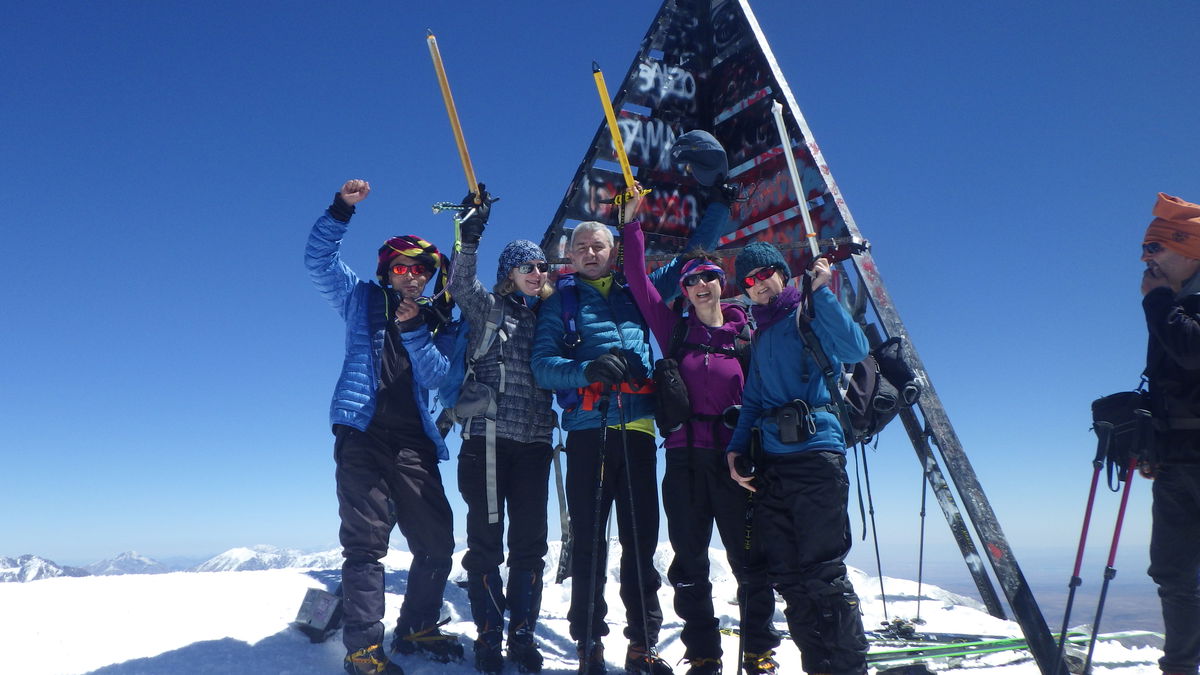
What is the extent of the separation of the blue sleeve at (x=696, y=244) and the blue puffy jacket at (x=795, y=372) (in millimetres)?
1124

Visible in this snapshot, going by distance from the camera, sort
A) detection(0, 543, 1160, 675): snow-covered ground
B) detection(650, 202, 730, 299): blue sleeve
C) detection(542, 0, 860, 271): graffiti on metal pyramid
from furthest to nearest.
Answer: detection(542, 0, 860, 271): graffiti on metal pyramid < detection(650, 202, 730, 299): blue sleeve < detection(0, 543, 1160, 675): snow-covered ground

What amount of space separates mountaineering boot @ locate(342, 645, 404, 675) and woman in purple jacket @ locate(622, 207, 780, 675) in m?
1.72

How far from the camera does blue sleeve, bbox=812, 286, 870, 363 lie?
375 centimetres

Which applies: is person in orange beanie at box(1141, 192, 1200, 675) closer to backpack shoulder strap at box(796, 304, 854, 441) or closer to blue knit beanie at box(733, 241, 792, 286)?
backpack shoulder strap at box(796, 304, 854, 441)

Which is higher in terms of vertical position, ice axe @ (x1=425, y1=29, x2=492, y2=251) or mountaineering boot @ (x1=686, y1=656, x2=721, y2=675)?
ice axe @ (x1=425, y1=29, x2=492, y2=251)

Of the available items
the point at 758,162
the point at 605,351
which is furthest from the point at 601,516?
the point at 758,162

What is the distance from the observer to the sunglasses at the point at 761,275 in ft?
13.3

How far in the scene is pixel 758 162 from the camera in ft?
23.6

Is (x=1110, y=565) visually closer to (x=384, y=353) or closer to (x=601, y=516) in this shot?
(x=601, y=516)

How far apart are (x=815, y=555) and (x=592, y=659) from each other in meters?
1.54

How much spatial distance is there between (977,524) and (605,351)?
10.0 feet

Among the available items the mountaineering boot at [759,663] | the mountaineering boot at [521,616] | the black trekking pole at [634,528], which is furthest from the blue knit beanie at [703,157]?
the mountaineering boot at [759,663]

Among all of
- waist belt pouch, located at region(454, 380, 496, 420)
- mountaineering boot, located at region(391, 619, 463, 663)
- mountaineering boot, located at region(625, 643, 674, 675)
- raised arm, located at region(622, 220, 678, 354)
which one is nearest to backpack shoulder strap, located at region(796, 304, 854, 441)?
raised arm, located at region(622, 220, 678, 354)

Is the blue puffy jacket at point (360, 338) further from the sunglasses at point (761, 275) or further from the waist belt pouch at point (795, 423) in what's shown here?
the waist belt pouch at point (795, 423)
